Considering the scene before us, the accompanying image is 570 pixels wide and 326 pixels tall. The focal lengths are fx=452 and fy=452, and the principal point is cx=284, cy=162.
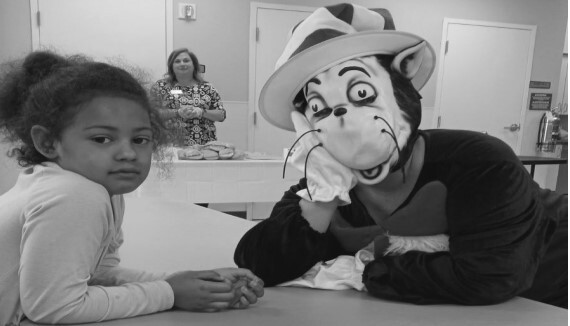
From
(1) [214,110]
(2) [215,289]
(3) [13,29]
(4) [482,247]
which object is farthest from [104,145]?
(3) [13,29]

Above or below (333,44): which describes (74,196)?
below

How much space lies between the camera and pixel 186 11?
3.72 meters

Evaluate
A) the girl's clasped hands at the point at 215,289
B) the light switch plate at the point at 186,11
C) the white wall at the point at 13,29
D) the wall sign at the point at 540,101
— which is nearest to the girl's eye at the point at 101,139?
the girl's clasped hands at the point at 215,289

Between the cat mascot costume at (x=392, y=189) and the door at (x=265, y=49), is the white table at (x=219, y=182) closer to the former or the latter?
the door at (x=265, y=49)

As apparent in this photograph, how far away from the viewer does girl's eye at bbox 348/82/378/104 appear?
82 centimetres

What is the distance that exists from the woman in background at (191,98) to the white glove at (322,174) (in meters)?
2.09

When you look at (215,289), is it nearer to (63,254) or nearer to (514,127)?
(63,254)

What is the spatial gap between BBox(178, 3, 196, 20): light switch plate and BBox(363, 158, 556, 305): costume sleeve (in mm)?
3317

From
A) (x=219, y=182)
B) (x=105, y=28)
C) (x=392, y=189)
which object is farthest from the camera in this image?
(x=105, y=28)

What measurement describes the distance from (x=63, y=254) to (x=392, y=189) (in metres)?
0.60

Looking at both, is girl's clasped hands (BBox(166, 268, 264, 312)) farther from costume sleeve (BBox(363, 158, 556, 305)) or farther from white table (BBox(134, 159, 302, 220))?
white table (BBox(134, 159, 302, 220))

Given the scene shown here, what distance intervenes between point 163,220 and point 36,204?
2.89ft

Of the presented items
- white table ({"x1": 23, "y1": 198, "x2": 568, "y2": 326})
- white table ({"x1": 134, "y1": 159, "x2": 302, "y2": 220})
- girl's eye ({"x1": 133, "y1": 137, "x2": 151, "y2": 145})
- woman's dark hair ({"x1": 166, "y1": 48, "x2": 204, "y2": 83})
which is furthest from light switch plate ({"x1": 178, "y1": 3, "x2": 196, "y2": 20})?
girl's eye ({"x1": 133, "y1": 137, "x2": 151, "y2": 145})

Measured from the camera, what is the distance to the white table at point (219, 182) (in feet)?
7.95
